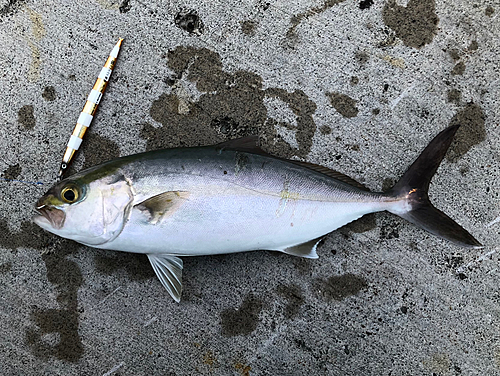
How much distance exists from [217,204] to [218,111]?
28.6 inches

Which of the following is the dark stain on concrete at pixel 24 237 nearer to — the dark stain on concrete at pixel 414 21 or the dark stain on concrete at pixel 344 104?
the dark stain on concrete at pixel 344 104

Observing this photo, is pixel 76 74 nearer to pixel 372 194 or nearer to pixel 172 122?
pixel 172 122

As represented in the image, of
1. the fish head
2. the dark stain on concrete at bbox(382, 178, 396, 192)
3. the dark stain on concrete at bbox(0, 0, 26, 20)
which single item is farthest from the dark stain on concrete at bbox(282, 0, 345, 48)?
the dark stain on concrete at bbox(0, 0, 26, 20)

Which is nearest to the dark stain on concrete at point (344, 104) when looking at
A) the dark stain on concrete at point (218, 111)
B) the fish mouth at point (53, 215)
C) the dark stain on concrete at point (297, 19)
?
the dark stain on concrete at point (218, 111)

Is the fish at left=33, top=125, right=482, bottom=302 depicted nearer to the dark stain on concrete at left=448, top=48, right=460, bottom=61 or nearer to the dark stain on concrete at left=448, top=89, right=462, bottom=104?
the dark stain on concrete at left=448, top=89, right=462, bottom=104

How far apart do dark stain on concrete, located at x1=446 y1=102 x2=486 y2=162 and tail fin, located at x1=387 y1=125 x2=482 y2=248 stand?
8.5 inches

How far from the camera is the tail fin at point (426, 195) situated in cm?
210

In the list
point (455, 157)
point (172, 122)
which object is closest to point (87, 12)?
point (172, 122)

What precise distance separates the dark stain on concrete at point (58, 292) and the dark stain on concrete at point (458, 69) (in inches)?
106

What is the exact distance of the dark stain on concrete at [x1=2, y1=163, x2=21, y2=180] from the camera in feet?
7.64

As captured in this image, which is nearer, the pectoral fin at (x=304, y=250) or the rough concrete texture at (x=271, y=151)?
the pectoral fin at (x=304, y=250)

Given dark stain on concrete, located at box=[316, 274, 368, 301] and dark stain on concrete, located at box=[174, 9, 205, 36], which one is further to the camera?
dark stain on concrete, located at box=[174, 9, 205, 36]

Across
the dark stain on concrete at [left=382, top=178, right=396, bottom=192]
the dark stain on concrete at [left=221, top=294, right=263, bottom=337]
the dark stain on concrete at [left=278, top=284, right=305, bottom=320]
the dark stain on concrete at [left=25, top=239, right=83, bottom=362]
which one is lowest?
the dark stain on concrete at [left=25, top=239, right=83, bottom=362]

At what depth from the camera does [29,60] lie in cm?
237
